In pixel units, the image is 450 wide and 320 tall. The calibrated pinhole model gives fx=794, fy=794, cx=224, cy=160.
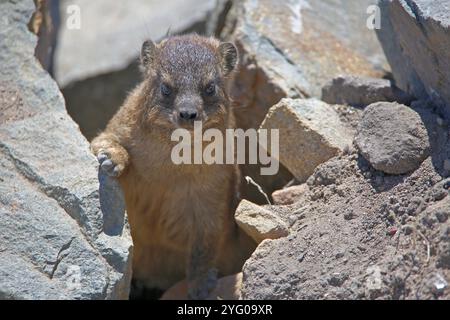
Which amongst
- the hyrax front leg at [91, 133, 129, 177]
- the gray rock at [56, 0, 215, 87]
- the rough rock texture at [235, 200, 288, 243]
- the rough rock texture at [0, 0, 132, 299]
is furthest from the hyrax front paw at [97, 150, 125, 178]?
the gray rock at [56, 0, 215, 87]

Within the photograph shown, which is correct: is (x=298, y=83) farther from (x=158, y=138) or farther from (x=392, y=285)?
(x=392, y=285)

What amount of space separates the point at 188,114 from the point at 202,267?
1.51 metres

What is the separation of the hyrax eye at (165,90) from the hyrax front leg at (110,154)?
0.62 metres

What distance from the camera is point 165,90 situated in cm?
637

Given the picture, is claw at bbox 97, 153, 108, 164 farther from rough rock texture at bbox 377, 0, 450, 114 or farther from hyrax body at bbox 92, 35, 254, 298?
rough rock texture at bbox 377, 0, 450, 114

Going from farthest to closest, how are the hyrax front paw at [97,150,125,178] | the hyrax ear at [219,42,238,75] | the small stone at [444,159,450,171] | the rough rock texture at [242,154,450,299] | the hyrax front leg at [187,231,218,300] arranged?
the hyrax ear at [219,42,238,75] → the hyrax front leg at [187,231,218,300] → the hyrax front paw at [97,150,125,178] → the small stone at [444,159,450,171] → the rough rock texture at [242,154,450,299]

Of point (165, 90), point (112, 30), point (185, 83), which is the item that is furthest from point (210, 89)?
point (112, 30)

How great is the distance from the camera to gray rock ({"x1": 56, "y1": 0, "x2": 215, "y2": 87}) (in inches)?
347

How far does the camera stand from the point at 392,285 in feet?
15.4

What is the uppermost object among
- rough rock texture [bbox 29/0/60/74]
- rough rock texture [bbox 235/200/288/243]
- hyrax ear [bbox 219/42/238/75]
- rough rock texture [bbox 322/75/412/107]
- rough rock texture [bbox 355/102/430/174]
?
rough rock texture [bbox 29/0/60/74]

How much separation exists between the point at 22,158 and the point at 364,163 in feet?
8.15

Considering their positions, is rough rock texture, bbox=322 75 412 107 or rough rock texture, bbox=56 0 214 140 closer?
rough rock texture, bbox=322 75 412 107

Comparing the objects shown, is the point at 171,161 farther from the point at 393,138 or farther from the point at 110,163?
the point at 393,138
